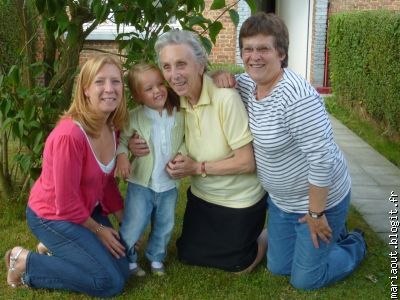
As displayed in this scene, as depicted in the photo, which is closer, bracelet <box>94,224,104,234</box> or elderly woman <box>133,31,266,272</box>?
elderly woman <box>133,31,266,272</box>

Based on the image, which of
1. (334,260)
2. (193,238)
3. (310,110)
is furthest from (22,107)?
(334,260)

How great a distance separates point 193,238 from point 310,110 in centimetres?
128

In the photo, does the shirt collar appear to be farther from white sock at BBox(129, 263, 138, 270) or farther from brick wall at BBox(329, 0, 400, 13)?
brick wall at BBox(329, 0, 400, 13)

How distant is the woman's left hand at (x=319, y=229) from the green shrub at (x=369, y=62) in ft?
13.4

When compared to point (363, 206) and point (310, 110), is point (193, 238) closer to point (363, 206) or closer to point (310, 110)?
point (310, 110)

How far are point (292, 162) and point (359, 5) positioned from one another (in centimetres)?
957

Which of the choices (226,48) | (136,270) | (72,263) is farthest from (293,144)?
(226,48)

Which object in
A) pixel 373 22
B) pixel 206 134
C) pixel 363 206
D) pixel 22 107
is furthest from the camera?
pixel 373 22

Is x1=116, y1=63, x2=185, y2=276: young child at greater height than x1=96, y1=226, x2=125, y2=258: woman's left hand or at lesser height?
greater

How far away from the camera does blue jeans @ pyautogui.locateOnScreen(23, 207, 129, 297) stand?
3.26 m

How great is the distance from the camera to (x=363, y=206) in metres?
5.08

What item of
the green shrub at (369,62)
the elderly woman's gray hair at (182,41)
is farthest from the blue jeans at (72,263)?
the green shrub at (369,62)

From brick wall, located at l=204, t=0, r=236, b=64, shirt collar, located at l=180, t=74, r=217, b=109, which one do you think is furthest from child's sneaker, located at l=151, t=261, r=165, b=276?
brick wall, located at l=204, t=0, r=236, b=64

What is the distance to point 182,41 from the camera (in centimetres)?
324
